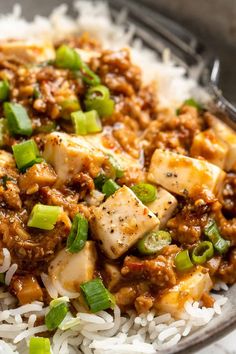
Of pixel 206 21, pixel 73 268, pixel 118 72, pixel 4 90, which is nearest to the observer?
pixel 73 268

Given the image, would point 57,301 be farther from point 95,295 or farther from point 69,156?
point 69,156

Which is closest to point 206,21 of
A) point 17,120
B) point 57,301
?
point 17,120

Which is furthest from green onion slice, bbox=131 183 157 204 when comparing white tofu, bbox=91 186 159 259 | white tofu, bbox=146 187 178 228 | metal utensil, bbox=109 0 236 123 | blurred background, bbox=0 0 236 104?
blurred background, bbox=0 0 236 104

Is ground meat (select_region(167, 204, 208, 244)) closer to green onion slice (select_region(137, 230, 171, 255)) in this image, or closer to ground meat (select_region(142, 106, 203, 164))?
green onion slice (select_region(137, 230, 171, 255))

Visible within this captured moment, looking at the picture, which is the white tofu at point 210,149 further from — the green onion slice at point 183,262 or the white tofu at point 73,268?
the white tofu at point 73,268

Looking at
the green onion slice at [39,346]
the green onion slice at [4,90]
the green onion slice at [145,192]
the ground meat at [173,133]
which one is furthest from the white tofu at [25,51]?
the green onion slice at [39,346]

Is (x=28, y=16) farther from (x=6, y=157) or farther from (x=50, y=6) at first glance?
(x=6, y=157)
